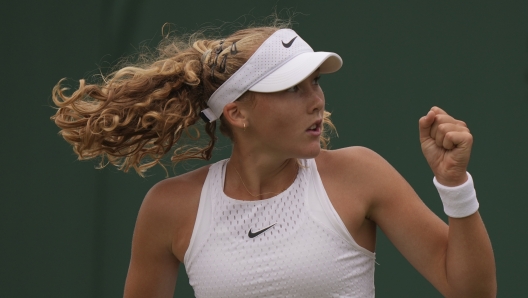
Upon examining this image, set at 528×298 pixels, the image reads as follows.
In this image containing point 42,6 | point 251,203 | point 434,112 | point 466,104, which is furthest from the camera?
point 42,6

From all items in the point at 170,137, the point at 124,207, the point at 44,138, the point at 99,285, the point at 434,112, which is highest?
the point at 434,112

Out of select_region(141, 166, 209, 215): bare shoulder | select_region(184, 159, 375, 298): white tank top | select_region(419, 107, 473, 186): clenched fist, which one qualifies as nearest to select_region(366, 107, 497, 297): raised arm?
select_region(419, 107, 473, 186): clenched fist

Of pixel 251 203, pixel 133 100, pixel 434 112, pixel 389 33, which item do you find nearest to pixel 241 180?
pixel 251 203

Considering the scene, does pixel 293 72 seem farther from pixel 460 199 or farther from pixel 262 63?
pixel 460 199

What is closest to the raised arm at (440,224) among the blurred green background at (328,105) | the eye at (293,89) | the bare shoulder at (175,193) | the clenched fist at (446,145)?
the clenched fist at (446,145)

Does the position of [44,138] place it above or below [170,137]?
below

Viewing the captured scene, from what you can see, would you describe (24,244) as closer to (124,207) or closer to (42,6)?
(124,207)

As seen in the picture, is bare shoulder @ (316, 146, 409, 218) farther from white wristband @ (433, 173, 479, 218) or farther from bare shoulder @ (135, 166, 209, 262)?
bare shoulder @ (135, 166, 209, 262)

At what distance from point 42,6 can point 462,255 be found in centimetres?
191

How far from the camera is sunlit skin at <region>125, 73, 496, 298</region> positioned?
2148 millimetres

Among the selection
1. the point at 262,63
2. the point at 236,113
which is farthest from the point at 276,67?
the point at 236,113

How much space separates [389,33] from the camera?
10.1 ft

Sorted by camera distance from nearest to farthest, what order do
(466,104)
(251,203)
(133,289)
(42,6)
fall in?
(251,203) → (133,289) → (466,104) → (42,6)

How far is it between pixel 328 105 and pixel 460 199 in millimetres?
1086
